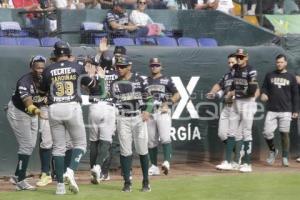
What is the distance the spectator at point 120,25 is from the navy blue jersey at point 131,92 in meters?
4.61

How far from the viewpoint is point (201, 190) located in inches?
438

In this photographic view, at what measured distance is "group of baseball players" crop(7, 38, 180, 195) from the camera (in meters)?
10.5

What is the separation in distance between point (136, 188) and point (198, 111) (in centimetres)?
389

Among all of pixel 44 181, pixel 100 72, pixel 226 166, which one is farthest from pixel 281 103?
pixel 44 181

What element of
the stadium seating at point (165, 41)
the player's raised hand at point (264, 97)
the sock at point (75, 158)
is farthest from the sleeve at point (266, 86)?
the sock at point (75, 158)

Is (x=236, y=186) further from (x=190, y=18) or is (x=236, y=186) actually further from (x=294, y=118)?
(x=190, y=18)

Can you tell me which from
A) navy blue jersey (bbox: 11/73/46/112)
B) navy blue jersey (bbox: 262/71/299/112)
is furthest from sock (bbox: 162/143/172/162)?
navy blue jersey (bbox: 11/73/46/112)

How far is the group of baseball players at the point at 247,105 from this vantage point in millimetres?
13703

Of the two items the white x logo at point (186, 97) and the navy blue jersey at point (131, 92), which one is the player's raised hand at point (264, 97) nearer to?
the white x logo at point (186, 97)

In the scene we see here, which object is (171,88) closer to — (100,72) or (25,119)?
(100,72)

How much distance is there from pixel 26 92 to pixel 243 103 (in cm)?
450

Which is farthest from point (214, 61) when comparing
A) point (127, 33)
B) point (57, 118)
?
point (57, 118)

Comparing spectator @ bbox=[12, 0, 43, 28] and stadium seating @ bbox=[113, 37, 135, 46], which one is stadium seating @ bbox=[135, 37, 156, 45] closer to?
stadium seating @ bbox=[113, 37, 135, 46]

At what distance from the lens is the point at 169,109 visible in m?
13.6
